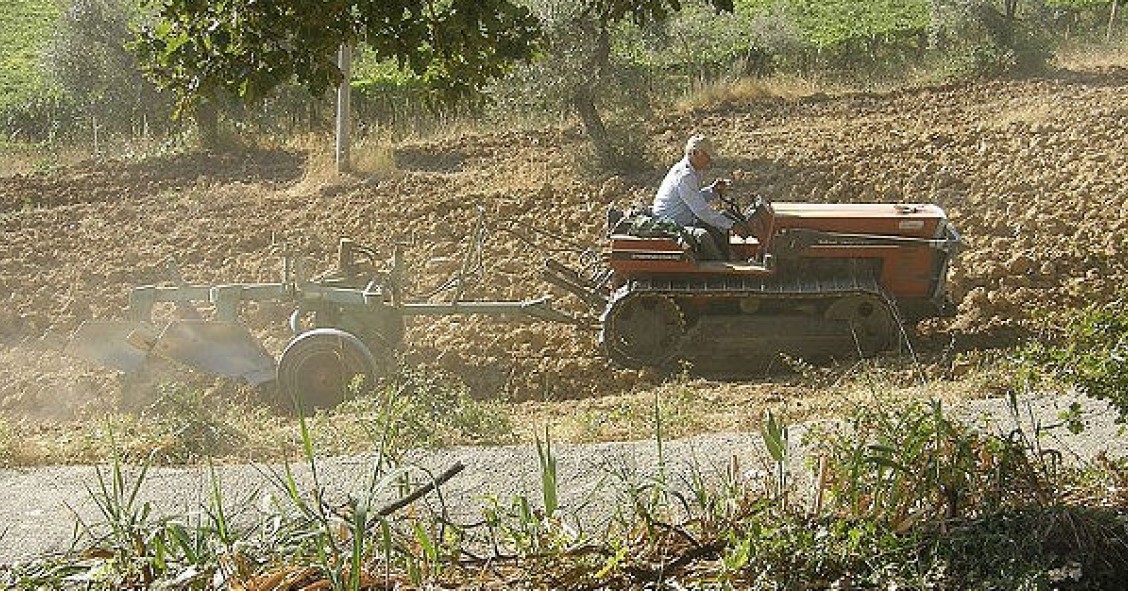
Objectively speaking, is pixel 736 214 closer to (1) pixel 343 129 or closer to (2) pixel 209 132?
(1) pixel 343 129

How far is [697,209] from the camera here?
1023 cm

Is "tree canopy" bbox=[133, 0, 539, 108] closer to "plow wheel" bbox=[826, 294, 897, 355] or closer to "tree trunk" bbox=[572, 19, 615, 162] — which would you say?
"plow wheel" bbox=[826, 294, 897, 355]

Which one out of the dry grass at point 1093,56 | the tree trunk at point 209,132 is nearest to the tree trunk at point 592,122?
the tree trunk at point 209,132

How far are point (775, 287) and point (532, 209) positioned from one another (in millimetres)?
5651

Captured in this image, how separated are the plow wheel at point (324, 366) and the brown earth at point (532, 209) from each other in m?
1.00

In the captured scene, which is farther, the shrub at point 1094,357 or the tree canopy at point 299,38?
the tree canopy at point 299,38

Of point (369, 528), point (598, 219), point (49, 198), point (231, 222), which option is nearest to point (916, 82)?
point (598, 219)

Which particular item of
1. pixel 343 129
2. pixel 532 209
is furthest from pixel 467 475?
pixel 343 129

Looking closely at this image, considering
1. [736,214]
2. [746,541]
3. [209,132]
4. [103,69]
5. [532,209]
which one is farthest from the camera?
[103,69]

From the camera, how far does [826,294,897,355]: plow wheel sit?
1012 cm

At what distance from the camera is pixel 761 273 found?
998cm

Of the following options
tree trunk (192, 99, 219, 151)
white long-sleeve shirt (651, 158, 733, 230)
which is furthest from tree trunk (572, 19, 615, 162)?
white long-sleeve shirt (651, 158, 733, 230)

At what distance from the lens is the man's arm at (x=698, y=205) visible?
10227mm

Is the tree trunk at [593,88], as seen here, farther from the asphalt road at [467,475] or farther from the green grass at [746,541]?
the green grass at [746,541]
